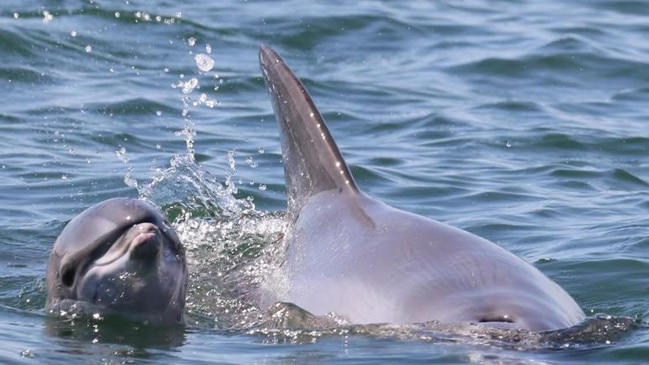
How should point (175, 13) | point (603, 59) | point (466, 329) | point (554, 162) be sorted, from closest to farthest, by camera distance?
point (466, 329) < point (554, 162) < point (603, 59) < point (175, 13)

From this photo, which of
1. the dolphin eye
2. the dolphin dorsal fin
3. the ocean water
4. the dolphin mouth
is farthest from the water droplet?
the dolphin mouth

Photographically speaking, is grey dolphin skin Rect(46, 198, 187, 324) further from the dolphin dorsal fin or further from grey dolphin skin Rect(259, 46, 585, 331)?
the dolphin dorsal fin

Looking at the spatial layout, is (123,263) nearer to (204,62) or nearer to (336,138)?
(336,138)

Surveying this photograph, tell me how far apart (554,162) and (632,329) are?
6460 millimetres

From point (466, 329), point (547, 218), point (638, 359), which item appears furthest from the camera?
point (547, 218)

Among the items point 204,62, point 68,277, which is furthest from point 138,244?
point 204,62

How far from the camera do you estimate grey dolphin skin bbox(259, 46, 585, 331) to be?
697 cm

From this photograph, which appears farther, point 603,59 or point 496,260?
point 603,59

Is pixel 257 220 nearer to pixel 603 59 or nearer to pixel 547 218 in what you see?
pixel 547 218

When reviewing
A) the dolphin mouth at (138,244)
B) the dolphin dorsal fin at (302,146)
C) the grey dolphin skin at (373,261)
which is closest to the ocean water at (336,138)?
the grey dolphin skin at (373,261)

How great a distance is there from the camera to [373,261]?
7492mm

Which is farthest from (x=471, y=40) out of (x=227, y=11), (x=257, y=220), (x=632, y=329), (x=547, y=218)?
(x=632, y=329)

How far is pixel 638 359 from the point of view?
7254 millimetres

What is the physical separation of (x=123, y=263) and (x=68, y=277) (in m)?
0.49
